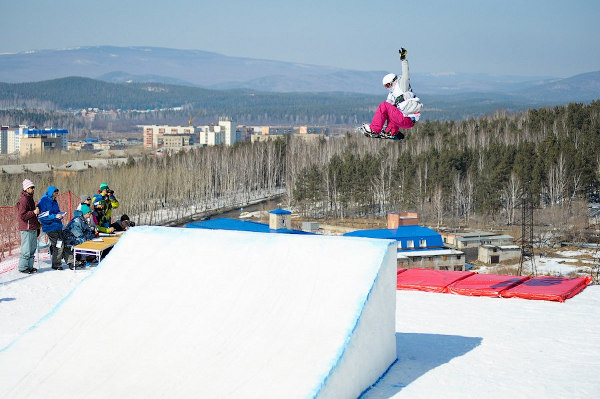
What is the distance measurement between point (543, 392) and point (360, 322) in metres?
1.54

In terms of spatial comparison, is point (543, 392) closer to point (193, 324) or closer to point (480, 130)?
point (193, 324)

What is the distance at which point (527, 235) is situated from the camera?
33.0m

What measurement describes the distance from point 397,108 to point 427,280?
2.69 m

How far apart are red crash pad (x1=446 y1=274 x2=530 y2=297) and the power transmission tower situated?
11333mm

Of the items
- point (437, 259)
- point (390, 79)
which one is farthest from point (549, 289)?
point (437, 259)

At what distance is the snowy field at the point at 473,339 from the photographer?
6.39 meters

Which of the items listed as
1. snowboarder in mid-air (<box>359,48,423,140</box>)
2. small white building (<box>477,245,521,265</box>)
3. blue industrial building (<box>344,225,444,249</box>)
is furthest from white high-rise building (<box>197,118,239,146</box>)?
snowboarder in mid-air (<box>359,48,423,140</box>)

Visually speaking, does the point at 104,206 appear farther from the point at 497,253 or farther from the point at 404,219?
the point at 404,219

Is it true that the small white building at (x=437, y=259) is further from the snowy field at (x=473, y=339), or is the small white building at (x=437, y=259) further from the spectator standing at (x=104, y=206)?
the snowy field at (x=473, y=339)

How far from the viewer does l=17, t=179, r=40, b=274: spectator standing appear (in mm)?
10312

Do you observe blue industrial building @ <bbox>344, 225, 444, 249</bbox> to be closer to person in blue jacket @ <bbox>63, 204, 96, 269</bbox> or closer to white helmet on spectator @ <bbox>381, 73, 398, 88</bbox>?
person in blue jacket @ <bbox>63, 204, 96, 269</bbox>

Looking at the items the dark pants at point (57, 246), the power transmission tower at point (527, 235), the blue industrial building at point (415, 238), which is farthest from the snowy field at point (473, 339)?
the blue industrial building at point (415, 238)

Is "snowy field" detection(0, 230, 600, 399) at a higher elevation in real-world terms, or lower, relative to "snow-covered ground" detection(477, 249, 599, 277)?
higher

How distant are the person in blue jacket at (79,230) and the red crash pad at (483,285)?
4901mm
